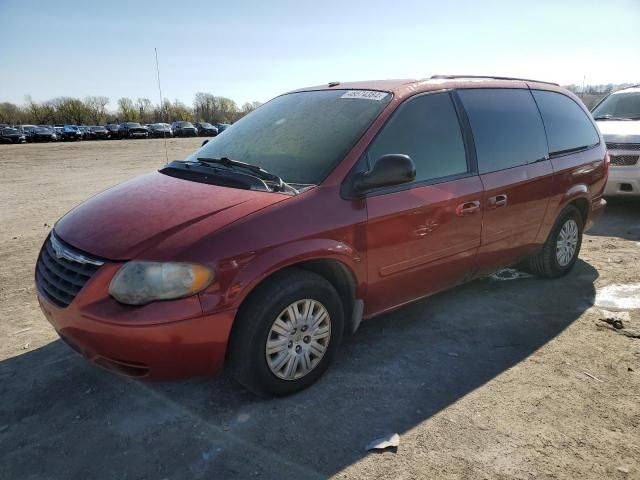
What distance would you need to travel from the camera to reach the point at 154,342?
2428 millimetres

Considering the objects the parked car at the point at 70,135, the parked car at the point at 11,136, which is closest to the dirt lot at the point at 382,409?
the parked car at the point at 11,136

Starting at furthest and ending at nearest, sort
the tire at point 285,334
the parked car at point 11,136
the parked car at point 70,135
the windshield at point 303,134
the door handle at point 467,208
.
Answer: the parked car at point 70,135 < the parked car at point 11,136 < the door handle at point 467,208 < the windshield at point 303,134 < the tire at point 285,334

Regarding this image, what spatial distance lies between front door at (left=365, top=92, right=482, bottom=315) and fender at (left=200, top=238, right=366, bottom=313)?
1.11 ft

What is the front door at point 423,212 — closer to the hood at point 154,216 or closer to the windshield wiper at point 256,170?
the windshield wiper at point 256,170

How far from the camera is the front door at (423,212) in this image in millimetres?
3152

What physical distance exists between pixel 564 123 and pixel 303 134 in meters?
2.78

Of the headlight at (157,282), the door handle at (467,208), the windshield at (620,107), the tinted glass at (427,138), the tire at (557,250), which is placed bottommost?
the tire at (557,250)

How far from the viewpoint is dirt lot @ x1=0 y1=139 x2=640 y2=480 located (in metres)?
2.41

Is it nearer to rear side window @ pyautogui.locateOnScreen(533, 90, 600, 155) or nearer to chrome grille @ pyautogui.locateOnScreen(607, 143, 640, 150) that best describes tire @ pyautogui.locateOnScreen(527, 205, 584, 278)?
rear side window @ pyautogui.locateOnScreen(533, 90, 600, 155)

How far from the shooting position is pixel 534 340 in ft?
12.1

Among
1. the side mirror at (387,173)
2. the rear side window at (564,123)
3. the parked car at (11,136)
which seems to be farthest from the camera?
the parked car at (11,136)

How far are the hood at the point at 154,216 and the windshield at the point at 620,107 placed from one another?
8.26 meters

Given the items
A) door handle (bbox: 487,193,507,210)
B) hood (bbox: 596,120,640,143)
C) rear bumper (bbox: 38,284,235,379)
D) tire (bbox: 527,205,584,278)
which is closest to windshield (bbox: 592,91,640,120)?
hood (bbox: 596,120,640,143)

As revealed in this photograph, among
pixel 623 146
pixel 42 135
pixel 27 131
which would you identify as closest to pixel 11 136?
pixel 42 135
